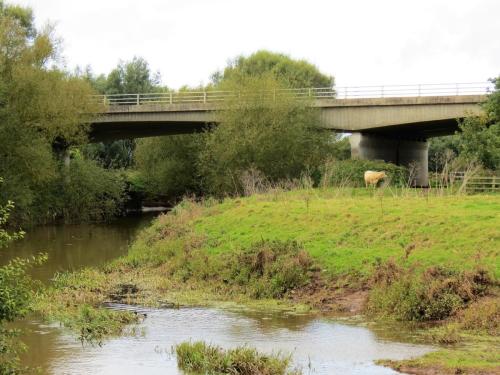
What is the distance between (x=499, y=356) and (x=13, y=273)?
7.69 meters

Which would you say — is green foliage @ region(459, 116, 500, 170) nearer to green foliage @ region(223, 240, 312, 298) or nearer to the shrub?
green foliage @ region(223, 240, 312, 298)

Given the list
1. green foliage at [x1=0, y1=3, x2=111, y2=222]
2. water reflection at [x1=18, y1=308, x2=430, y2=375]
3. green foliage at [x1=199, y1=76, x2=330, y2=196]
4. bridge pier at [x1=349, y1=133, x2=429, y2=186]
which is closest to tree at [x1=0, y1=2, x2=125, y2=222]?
green foliage at [x1=0, y1=3, x2=111, y2=222]

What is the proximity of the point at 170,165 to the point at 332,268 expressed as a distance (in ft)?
139

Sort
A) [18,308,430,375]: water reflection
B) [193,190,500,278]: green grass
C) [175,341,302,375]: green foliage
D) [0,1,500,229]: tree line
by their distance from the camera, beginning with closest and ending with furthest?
[175,341,302,375]: green foliage < [18,308,430,375]: water reflection < [193,190,500,278]: green grass < [0,1,500,229]: tree line

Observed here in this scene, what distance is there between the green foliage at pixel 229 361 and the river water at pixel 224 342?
319 mm

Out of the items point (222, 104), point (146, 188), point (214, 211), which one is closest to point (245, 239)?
point (214, 211)

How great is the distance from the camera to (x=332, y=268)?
2016 centimetres

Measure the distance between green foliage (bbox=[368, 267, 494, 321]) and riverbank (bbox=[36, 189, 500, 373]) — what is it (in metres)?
0.02

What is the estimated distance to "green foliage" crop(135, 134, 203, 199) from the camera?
61719 millimetres

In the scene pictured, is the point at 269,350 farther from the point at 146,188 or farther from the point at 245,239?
the point at 146,188

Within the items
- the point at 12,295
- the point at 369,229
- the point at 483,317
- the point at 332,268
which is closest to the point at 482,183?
the point at 369,229

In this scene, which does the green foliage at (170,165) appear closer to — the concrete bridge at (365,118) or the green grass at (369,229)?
the concrete bridge at (365,118)

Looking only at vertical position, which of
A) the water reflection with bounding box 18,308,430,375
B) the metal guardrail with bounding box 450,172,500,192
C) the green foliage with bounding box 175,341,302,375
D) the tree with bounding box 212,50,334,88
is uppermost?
the tree with bounding box 212,50,334,88

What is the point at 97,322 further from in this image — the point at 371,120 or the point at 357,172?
the point at 371,120
